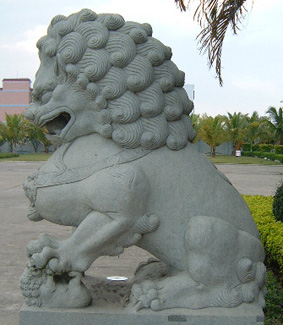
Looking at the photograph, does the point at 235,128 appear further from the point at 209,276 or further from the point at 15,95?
the point at 209,276

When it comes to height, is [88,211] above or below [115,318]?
above

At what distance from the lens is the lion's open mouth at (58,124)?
2.07 m

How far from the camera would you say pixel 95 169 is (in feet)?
6.28

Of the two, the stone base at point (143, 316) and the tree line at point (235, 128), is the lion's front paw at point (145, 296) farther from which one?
the tree line at point (235, 128)

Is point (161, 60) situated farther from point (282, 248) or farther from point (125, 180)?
point (282, 248)

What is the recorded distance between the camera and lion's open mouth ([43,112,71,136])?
2.07 m

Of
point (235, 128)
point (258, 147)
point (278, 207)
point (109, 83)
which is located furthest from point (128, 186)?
point (258, 147)

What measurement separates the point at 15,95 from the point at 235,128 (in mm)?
20927

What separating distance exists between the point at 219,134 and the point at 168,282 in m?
28.4

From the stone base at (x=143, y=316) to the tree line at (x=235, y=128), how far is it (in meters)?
26.5

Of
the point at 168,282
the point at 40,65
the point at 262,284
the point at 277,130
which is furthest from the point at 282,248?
the point at 277,130

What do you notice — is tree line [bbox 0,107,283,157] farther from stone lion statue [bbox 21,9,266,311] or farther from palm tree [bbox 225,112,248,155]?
stone lion statue [bbox 21,9,266,311]

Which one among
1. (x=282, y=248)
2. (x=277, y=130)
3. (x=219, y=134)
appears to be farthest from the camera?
(x=219, y=134)

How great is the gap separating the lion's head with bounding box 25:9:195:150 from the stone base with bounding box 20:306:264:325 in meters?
0.75
